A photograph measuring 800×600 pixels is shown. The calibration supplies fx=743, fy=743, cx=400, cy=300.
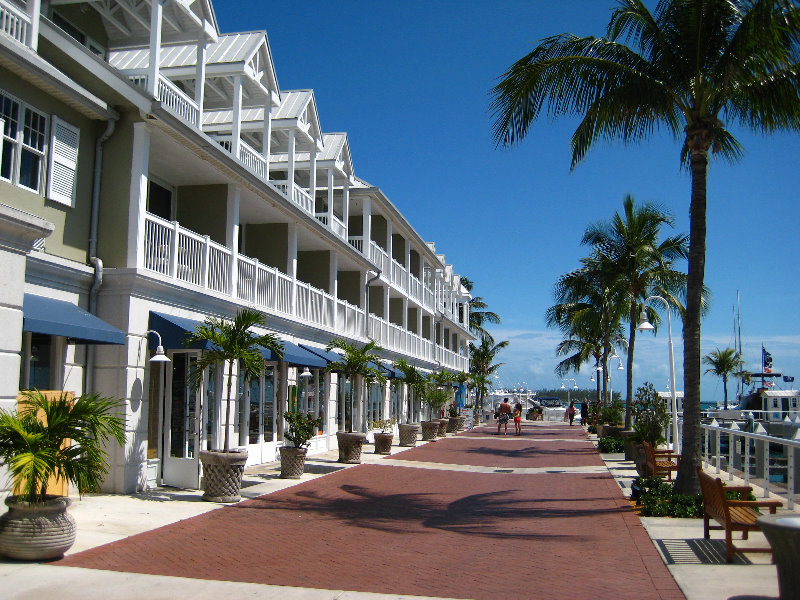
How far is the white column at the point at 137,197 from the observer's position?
40.8 feet

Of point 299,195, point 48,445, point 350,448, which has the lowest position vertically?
point 350,448

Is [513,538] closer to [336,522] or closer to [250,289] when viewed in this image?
[336,522]

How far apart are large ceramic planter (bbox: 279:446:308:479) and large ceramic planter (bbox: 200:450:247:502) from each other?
10.5 ft

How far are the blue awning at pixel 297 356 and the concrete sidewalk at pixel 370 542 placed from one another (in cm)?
257

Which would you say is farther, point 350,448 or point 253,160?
point 350,448

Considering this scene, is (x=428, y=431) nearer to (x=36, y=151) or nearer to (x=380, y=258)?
(x=380, y=258)

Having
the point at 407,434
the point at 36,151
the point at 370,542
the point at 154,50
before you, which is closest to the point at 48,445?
the point at 370,542

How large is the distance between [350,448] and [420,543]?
9.61 metres

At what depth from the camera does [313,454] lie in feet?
70.9

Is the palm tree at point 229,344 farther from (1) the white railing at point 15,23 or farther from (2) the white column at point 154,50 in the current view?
(1) the white railing at point 15,23

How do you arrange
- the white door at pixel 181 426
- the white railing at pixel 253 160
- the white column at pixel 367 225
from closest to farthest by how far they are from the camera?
the white door at pixel 181 426 → the white railing at pixel 253 160 → the white column at pixel 367 225

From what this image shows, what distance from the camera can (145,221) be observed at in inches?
507

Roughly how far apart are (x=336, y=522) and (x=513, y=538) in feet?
8.70

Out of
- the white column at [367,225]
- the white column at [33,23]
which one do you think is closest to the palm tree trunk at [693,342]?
the white column at [33,23]
